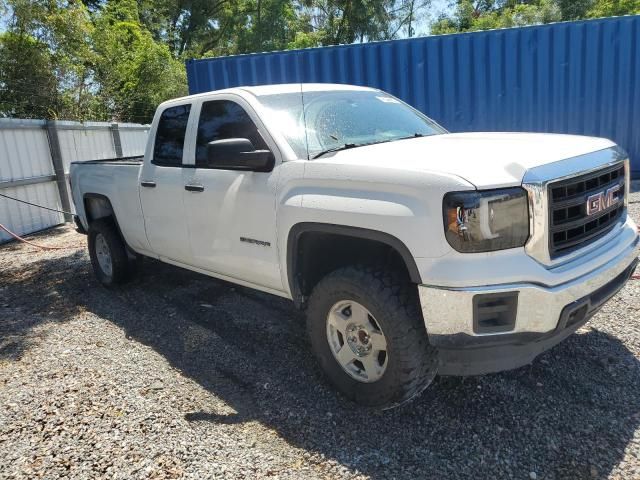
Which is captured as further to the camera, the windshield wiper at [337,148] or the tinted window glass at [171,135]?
the tinted window glass at [171,135]

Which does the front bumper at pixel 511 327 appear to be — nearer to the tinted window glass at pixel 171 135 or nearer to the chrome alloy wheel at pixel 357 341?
the chrome alloy wheel at pixel 357 341

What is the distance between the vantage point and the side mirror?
3166 mm

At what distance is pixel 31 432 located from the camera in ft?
9.86

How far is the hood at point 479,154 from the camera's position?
2428 millimetres

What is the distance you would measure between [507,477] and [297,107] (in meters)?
2.58

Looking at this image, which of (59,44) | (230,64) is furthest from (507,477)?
(59,44)

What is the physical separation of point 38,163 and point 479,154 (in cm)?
935

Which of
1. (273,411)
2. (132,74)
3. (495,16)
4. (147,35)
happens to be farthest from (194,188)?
(495,16)

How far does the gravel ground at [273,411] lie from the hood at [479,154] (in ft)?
4.46

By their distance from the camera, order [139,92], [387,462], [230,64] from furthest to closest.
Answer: [139,92], [230,64], [387,462]

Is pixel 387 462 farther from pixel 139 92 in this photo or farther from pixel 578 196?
pixel 139 92

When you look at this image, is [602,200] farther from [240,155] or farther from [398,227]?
[240,155]

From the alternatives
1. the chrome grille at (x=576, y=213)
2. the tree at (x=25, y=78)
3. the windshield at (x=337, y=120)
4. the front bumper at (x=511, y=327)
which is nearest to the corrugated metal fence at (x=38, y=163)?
the tree at (x=25, y=78)

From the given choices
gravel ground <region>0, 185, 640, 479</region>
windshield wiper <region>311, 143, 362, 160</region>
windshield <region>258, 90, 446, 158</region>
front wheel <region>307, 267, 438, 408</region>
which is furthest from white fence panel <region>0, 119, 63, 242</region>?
front wheel <region>307, 267, 438, 408</region>
